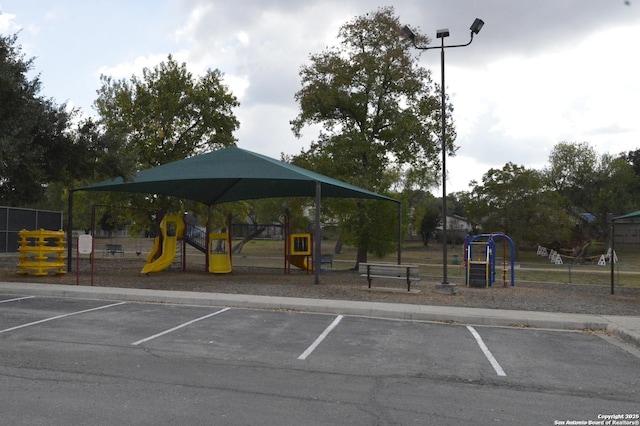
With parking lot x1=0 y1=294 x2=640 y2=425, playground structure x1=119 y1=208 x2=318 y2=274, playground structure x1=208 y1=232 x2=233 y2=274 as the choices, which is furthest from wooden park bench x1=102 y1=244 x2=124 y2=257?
parking lot x1=0 y1=294 x2=640 y2=425

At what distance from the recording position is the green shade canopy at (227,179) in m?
19.2

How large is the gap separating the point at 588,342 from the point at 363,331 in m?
3.94

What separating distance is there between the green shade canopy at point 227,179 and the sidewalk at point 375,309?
5111 mm

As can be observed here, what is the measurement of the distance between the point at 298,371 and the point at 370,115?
2393 cm

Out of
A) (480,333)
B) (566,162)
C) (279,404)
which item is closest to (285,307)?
(480,333)

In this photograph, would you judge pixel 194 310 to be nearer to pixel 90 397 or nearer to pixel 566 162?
pixel 90 397

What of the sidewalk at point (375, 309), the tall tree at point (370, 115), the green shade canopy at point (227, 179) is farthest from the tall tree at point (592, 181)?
the sidewalk at point (375, 309)

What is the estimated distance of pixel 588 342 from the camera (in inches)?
400

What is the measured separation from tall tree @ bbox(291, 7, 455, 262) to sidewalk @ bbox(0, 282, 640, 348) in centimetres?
1483

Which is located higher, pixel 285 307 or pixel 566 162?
pixel 566 162

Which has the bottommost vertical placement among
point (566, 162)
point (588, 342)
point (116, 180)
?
point (588, 342)

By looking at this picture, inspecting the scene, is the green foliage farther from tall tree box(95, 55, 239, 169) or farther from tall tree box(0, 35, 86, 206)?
tall tree box(0, 35, 86, 206)

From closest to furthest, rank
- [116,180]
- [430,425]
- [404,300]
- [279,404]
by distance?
[430,425] < [279,404] < [404,300] < [116,180]

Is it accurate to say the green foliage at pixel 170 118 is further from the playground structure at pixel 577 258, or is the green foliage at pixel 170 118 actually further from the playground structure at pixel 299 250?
the playground structure at pixel 577 258
